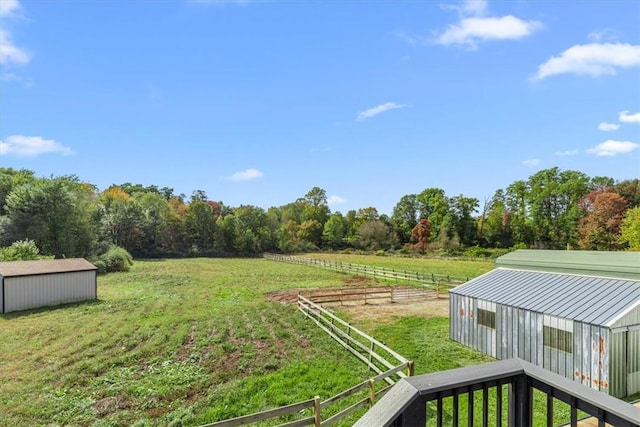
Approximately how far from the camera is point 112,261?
1492 inches

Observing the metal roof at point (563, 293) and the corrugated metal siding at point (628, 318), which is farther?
the metal roof at point (563, 293)

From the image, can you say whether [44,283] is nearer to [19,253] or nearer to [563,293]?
[19,253]

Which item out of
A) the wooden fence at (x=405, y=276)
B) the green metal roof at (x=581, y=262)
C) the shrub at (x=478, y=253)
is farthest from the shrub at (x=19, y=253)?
the shrub at (x=478, y=253)

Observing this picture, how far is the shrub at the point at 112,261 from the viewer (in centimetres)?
3609

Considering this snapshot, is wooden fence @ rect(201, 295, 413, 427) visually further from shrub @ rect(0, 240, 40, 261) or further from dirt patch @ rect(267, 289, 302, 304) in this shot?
shrub @ rect(0, 240, 40, 261)

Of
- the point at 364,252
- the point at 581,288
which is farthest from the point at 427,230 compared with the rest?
the point at 581,288

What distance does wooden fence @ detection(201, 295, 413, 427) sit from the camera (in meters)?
6.39

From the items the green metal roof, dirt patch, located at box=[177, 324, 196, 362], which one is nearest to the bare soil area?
the green metal roof

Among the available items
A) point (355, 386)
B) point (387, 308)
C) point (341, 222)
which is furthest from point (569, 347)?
point (341, 222)

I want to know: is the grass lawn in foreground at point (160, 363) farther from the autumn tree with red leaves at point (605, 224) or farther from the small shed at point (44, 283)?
the autumn tree with red leaves at point (605, 224)

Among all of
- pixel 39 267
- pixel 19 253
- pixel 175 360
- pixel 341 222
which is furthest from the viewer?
pixel 341 222

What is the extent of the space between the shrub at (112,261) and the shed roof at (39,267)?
14.0 meters

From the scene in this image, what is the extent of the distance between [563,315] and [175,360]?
454 inches

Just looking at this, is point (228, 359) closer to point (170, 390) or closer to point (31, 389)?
point (170, 390)
